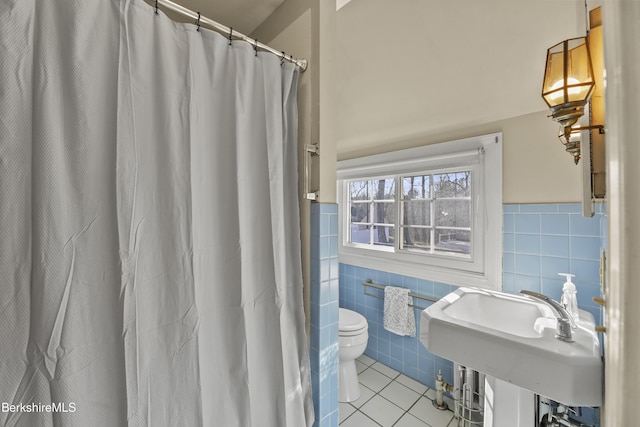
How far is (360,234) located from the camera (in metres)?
2.59

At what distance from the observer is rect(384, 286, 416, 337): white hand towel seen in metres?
1.98

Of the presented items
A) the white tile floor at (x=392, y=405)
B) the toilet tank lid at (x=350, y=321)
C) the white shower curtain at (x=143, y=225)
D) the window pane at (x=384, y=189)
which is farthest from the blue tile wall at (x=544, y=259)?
the white shower curtain at (x=143, y=225)

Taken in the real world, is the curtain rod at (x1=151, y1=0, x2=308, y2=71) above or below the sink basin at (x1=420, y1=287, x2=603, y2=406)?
above

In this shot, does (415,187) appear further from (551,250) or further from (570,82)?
(570,82)

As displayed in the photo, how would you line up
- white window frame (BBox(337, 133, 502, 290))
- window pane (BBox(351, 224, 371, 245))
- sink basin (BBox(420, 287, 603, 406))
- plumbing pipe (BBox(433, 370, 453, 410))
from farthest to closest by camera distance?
window pane (BBox(351, 224, 371, 245))
plumbing pipe (BBox(433, 370, 453, 410))
white window frame (BBox(337, 133, 502, 290))
sink basin (BBox(420, 287, 603, 406))

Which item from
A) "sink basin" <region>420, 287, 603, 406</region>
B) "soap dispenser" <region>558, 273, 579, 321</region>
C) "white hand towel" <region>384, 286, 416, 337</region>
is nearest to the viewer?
"sink basin" <region>420, 287, 603, 406</region>

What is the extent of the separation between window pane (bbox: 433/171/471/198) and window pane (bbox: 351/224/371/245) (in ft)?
2.52

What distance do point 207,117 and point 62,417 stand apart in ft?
2.81

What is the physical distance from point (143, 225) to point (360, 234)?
2085mm

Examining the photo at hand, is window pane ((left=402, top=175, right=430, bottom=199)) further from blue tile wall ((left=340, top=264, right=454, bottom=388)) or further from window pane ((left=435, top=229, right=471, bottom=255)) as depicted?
blue tile wall ((left=340, top=264, right=454, bottom=388))

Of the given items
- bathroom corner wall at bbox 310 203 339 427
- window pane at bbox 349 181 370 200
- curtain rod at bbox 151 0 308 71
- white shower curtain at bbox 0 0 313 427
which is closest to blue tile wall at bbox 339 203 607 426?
window pane at bbox 349 181 370 200

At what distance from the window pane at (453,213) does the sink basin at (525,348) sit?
65cm

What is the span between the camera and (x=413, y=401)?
1772 millimetres

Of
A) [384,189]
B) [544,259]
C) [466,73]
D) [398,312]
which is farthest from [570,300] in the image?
[384,189]
